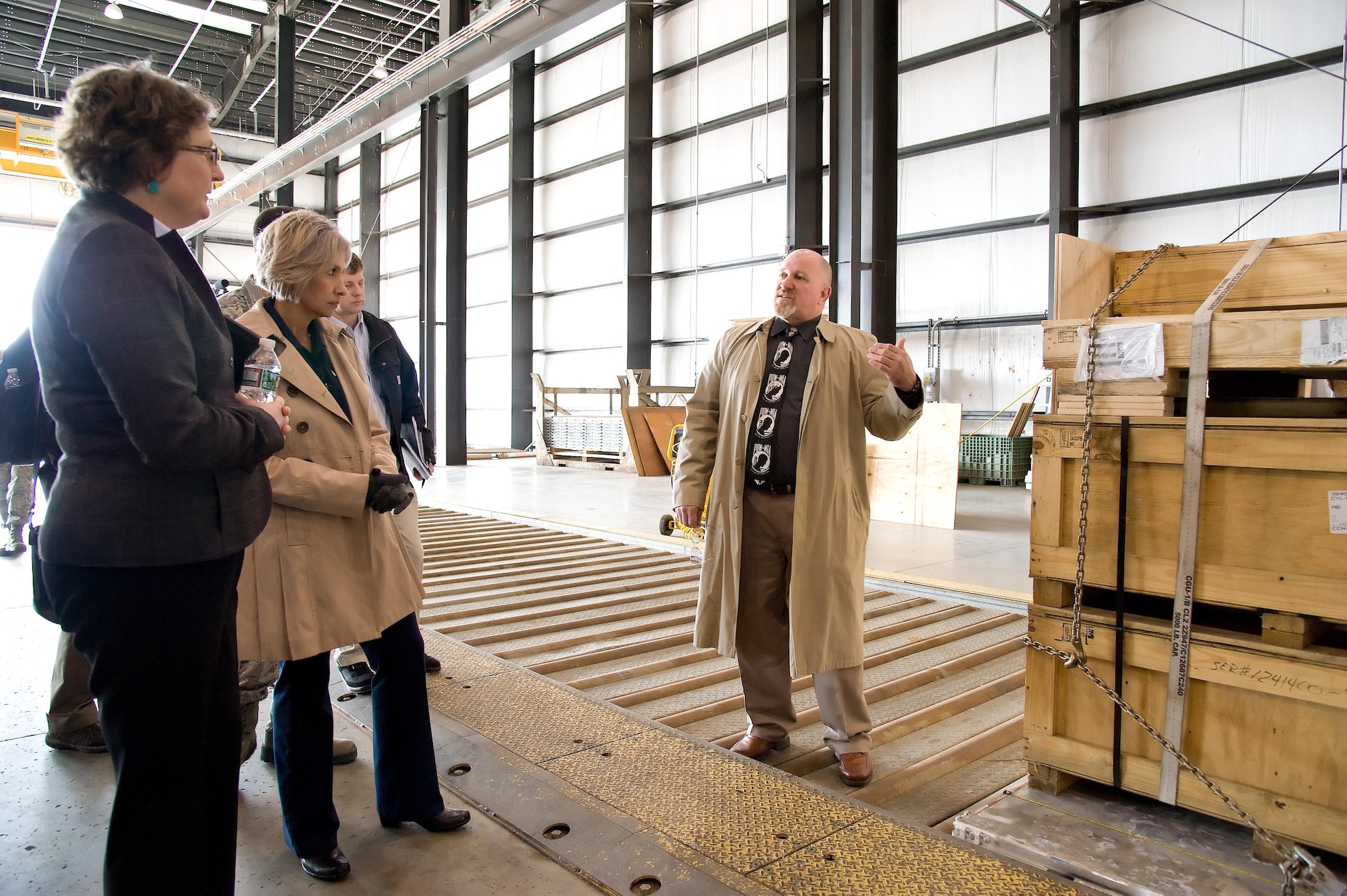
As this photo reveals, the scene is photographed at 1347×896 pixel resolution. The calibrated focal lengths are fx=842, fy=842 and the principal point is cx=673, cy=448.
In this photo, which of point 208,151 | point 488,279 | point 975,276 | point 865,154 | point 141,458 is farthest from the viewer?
point 488,279

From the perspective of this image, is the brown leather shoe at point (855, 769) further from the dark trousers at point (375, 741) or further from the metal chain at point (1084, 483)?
the dark trousers at point (375, 741)

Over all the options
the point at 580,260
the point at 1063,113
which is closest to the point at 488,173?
the point at 580,260

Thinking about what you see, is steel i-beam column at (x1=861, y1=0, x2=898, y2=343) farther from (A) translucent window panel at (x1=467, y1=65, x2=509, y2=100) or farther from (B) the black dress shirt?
(A) translucent window panel at (x1=467, y1=65, x2=509, y2=100)

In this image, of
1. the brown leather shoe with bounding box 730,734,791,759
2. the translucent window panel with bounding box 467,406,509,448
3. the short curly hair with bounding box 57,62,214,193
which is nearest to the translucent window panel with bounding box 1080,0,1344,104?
the brown leather shoe with bounding box 730,734,791,759

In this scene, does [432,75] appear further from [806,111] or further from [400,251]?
[400,251]

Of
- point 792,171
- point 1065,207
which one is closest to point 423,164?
point 792,171

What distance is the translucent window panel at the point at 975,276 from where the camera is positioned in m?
12.4

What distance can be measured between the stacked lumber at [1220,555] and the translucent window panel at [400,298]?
896 inches

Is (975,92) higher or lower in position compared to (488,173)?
lower

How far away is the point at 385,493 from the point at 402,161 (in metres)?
24.2

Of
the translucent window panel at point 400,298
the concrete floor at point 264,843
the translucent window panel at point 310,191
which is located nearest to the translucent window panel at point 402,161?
the translucent window panel at point 400,298

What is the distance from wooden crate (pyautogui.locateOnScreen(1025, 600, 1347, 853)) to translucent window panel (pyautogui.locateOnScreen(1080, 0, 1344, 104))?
10.5 m

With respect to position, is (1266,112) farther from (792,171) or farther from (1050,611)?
(1050,611)

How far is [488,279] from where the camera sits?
22.2 m
